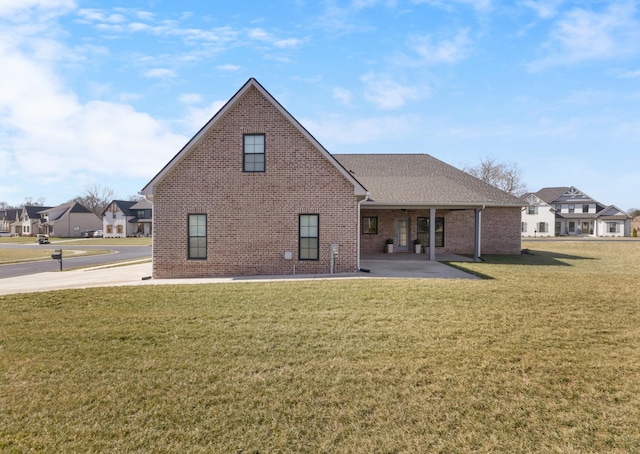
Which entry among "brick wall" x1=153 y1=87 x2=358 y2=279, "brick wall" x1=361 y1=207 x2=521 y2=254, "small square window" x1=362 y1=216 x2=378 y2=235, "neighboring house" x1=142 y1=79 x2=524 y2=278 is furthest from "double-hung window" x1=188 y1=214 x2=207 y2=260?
"small square window" x1=362 y1=216 x2=378 y2=235

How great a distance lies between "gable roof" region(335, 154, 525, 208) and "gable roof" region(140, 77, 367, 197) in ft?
15.3

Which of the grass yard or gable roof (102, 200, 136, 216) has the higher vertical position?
gable roof (102, 200, 136, 216)

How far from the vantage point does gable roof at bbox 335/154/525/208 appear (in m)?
17.9

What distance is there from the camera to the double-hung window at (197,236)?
13.6 m

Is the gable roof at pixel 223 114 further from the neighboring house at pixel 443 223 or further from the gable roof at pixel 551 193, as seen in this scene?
the gable roof at pixel 551 193

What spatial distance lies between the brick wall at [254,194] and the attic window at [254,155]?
176 millimetres

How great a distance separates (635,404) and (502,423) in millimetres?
1785

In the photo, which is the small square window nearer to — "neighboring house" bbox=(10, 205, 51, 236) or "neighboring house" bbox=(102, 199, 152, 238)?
"neighboring house" bbox=(102, 199, 152, 238)

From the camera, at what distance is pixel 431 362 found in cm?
528

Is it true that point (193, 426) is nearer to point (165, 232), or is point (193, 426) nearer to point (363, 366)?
point (363, 366)

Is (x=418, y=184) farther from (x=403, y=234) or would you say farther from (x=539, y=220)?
(x=539, y=220)

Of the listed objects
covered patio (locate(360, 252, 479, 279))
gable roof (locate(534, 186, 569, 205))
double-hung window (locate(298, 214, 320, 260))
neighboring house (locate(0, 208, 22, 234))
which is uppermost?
gable roof (locate(534, 186, 569, 205))

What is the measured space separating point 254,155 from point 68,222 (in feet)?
261

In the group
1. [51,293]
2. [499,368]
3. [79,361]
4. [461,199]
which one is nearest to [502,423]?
[499,368]
